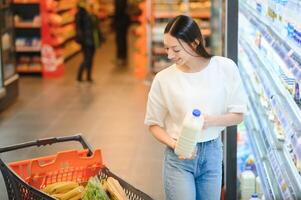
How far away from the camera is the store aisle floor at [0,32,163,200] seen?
6059 mm

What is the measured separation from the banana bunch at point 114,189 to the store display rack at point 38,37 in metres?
8.44

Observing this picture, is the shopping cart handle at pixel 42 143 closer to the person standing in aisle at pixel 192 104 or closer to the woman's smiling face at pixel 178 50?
the person standing in aisle at pixel 192 104

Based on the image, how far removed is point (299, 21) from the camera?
2797 millimetres

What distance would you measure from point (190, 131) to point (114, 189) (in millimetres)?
656

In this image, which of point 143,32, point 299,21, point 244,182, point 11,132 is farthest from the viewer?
point 143,32

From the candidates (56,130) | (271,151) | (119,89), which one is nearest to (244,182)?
(271,151)

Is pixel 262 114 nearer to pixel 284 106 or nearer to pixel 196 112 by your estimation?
pixel 284 106

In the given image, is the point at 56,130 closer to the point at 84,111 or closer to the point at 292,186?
the point at 84,111

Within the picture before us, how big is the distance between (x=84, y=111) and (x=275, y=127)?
511 centimetres

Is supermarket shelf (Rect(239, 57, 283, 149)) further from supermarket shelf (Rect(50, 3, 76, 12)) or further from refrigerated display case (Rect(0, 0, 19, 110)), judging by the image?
supermarket shelf (Rect(50, 3, 76, 12))

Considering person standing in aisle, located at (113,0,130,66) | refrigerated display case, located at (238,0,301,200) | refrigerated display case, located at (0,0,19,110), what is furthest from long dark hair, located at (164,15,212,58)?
person standing in aisle, located at (113,0,130,66)

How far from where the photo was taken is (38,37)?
38.7ft

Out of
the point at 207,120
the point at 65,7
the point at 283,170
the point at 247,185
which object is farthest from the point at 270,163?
the point at 65,7

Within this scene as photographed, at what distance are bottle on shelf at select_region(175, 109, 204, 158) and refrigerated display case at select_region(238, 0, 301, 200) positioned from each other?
53 cm
